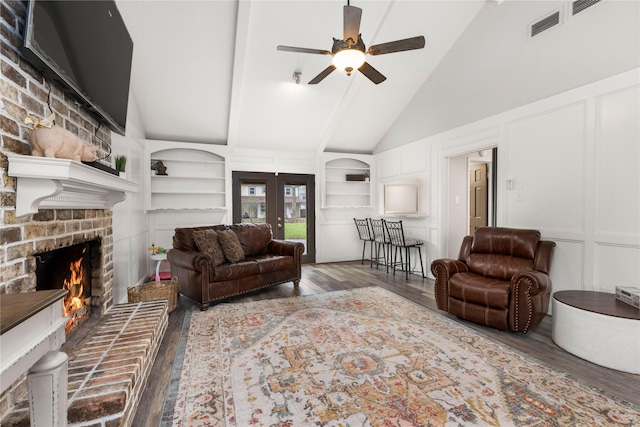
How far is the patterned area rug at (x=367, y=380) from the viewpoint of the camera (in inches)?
65.4

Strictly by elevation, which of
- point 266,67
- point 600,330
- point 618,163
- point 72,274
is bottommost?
point 600,330

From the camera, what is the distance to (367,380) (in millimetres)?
1996

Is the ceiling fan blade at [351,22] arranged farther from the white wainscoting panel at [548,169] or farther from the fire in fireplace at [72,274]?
the fire in fireplace at [72,274]

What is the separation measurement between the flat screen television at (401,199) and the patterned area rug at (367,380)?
2.63 metres

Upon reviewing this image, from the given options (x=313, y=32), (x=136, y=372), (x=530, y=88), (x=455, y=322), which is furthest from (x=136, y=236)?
(x=530, y=88)

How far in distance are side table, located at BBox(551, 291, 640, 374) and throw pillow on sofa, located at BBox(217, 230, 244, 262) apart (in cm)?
339

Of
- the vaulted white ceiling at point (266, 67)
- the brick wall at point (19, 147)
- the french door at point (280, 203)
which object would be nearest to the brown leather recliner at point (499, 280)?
the vaulted white ceiling at point (266, 67)

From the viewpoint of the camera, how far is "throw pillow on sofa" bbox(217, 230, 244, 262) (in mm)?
3797

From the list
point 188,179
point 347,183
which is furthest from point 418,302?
point 188,179

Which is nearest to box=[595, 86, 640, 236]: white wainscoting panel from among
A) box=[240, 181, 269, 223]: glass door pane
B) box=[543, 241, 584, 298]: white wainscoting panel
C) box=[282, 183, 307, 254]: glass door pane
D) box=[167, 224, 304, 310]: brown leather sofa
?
box=[543, 241, 584, 298]: white wainscoting panel

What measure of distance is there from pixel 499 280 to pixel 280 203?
420 centimetres

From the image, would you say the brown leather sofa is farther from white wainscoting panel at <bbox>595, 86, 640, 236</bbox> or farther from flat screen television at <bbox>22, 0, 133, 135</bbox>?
white wainscoting panel at <bbox>595, 86, 640, 236</bbox>

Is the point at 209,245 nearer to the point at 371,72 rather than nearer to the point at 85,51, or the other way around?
the point at 85,51

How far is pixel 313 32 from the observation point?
383 centimetres
